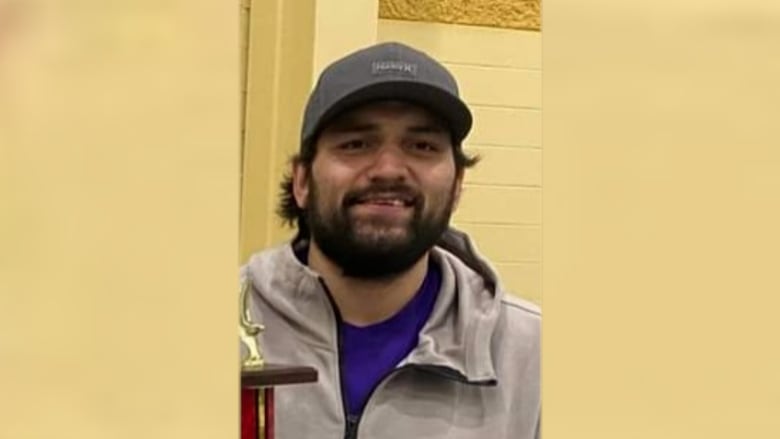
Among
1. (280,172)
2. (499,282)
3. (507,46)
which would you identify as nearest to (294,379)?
(499,282)

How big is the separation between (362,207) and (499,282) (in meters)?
0.18

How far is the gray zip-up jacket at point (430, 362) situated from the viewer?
3.47 ft

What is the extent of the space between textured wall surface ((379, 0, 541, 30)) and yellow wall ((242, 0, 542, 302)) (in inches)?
0.6

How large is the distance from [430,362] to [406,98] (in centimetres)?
25

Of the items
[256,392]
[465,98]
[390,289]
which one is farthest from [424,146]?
[465,98]

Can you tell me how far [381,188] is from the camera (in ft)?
3.63

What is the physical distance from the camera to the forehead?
1.06 m

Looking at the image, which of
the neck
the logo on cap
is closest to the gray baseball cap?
the logo on cap

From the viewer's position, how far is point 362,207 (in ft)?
3.65

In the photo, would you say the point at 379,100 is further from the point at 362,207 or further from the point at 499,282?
the point at 499,282

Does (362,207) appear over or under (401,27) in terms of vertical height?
under

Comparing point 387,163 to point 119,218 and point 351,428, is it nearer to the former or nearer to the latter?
point 351,428

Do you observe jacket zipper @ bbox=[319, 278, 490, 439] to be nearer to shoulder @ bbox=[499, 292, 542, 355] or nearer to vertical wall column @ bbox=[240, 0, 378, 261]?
shoulder @ bbox=[499, 292, 542, 355]

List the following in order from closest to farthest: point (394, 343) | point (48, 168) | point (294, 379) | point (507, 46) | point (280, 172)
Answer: point (48, 168) → point (294, 379) → point (394, 343) → point (280, 172) → point (507, 46)
